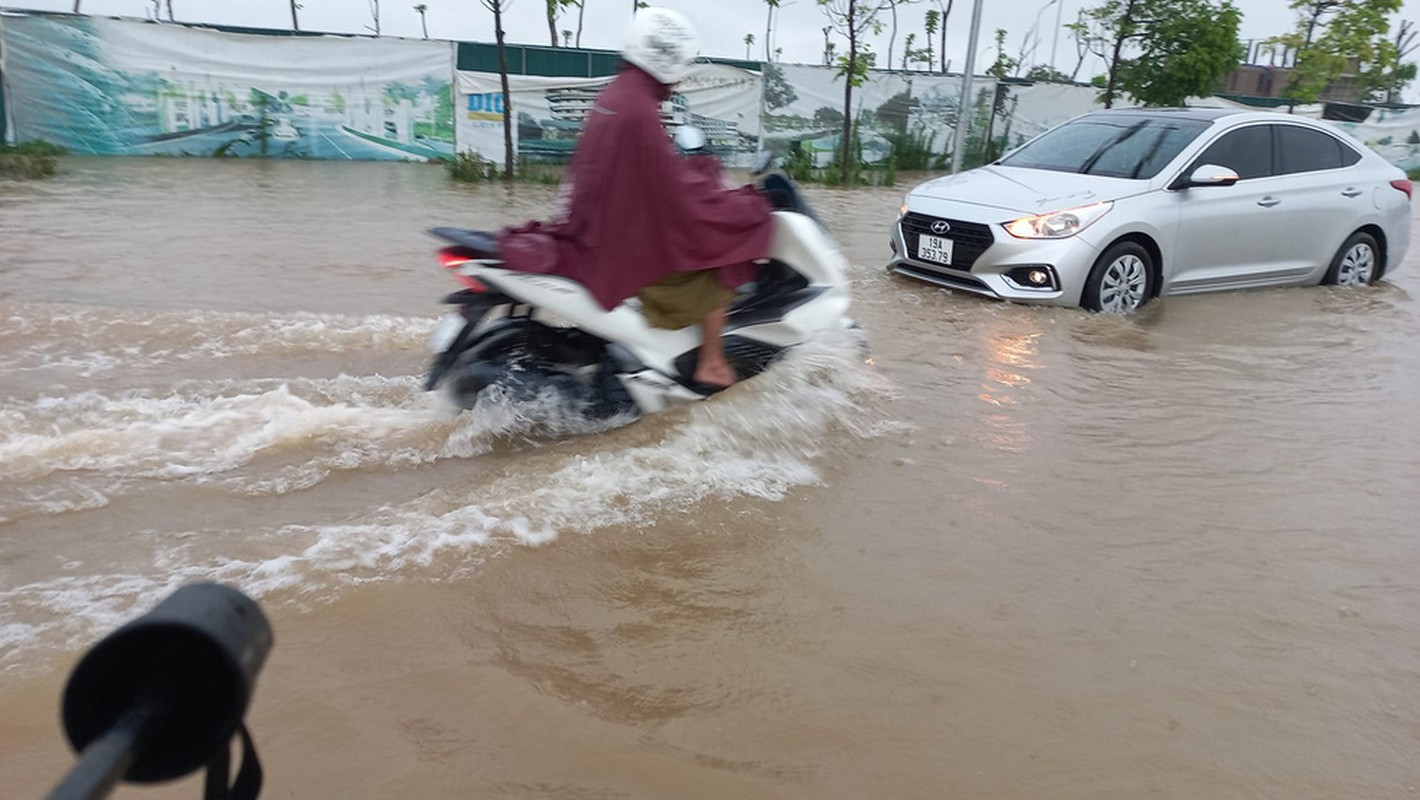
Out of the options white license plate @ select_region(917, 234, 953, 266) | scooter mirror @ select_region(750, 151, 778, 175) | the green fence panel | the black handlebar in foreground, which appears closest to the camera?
the black handlebar in foreground

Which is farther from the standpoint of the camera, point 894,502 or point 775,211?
point 775,211

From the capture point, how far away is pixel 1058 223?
6785 mm

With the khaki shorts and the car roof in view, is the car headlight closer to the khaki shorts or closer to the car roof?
the car roof

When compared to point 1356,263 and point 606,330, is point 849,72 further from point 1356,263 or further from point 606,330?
point 606,330

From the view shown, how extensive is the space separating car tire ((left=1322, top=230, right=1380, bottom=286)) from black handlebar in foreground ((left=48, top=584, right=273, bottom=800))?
9.20 metres

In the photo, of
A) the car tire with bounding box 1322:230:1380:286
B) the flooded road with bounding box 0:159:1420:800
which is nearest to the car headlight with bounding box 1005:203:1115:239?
the flooded road with bounding box 0:159:1420:800

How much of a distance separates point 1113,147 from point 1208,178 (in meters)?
0.79

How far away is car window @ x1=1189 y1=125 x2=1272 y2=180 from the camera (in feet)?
24.1

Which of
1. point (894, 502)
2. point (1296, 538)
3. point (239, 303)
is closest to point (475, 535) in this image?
point (894, 502)

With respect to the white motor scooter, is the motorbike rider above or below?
above

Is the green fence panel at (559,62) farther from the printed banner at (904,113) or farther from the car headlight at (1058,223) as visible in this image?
the car headlight at (1058,223)

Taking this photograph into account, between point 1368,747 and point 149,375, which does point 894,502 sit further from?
point 149,375

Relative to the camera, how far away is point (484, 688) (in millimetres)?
2498

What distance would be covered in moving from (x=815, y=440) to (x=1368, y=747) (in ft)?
7.55
